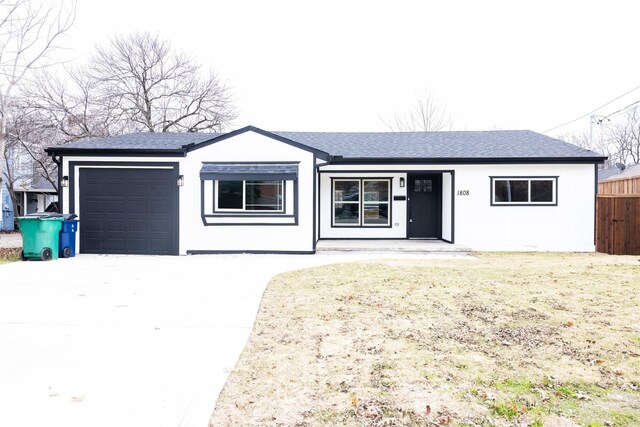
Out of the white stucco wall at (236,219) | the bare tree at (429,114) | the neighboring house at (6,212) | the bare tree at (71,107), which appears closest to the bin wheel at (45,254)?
the white stucco wall at (236,219)

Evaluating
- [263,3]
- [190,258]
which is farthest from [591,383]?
[263,3]

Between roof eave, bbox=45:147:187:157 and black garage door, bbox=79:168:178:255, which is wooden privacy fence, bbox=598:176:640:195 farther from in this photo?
black garage door, bbox=79:168:178:255

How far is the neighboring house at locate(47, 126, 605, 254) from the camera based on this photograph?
36.2ft

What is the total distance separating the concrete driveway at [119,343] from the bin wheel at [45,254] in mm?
1757

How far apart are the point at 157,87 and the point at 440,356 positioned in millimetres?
24663

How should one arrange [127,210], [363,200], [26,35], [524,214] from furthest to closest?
[363,200], [26,35], [524,214], [127,210]

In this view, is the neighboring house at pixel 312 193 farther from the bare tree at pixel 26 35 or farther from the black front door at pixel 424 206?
the bare tree at pixel 26 35

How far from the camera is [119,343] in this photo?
3.99 m

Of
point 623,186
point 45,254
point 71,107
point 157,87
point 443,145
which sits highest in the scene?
point 157,87

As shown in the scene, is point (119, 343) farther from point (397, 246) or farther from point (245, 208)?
point (397, 246)

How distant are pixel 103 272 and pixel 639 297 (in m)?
9.27

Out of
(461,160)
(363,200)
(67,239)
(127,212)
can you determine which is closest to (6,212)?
(67,239)

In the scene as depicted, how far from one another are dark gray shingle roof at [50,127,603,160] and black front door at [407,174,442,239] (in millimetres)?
1125

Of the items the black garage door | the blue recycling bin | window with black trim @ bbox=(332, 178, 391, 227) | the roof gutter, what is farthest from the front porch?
the blue recycling bin
